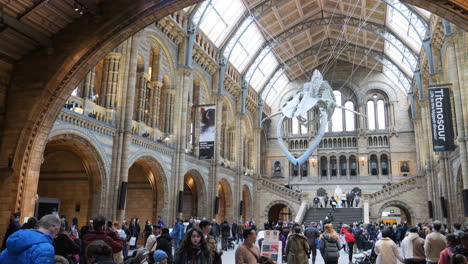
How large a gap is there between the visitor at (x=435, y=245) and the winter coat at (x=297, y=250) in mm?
2081

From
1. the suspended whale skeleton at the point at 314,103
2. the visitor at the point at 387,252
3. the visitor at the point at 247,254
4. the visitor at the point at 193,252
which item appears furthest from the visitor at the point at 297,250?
the suspended whale skeleton at the point at 314,103

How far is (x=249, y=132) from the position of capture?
3584cm

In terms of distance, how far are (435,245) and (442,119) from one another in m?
11.3

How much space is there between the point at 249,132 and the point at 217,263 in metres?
31.3

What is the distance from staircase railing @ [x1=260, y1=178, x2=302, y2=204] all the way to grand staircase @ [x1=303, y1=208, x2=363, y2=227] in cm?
146

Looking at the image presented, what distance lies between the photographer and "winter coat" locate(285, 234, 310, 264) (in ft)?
21.7

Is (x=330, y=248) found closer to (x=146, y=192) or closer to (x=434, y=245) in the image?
(x=434, y=245)

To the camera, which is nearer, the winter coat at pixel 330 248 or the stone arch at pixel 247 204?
the winter coat at pixel 330 248

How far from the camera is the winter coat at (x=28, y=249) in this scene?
10.8ft

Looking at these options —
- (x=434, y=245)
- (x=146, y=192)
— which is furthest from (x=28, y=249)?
(x=146, y=192)

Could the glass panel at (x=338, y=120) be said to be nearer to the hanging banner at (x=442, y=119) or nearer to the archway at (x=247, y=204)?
the archway at (x=247, y=204)

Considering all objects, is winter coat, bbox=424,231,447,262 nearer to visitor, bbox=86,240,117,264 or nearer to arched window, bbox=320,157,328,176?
visitor, bbox=86,240,117,264

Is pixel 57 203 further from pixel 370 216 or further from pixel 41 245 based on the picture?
pixel 370 216

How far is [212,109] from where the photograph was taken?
20.6 meters
